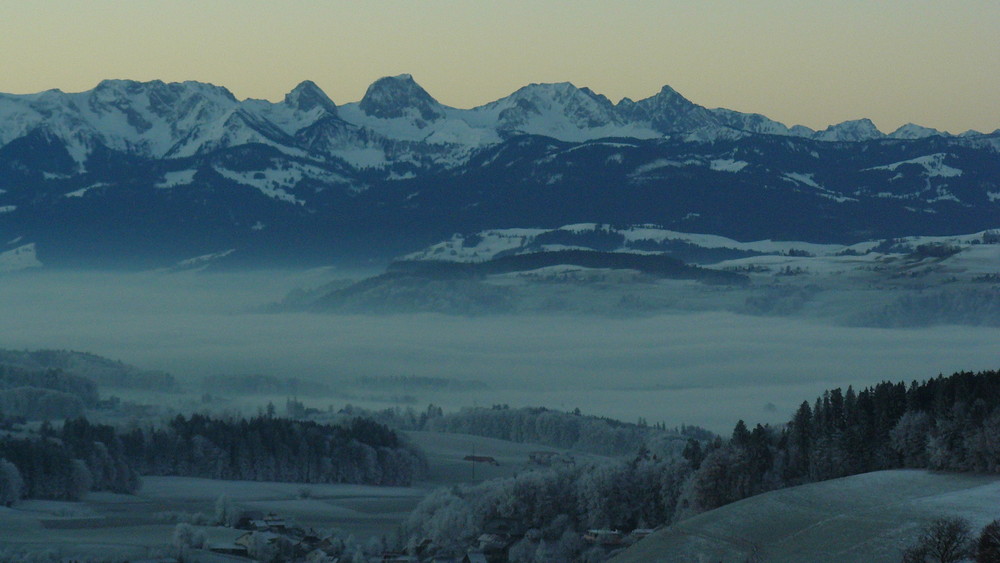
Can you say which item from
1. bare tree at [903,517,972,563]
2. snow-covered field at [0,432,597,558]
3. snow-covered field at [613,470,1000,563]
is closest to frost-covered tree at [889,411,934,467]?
snow-covered field at [613,470,1000,563]

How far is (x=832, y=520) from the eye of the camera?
92312 millimetres

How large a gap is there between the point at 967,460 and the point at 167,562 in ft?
149

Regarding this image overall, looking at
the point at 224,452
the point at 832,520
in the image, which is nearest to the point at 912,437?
the point at 832,520

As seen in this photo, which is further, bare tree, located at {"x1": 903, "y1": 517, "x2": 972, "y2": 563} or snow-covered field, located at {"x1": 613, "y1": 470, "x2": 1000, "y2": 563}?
snow-covered field, located at {"x1": 613, "y1": 470, "x2": 1000, "y2": 563}

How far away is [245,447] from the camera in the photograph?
158500 mm

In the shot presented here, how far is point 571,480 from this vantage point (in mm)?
120750

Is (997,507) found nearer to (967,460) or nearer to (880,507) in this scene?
(880,507)

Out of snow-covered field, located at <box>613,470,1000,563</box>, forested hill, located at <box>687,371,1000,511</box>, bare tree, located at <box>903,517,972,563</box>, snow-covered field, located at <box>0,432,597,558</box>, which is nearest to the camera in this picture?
Answer: bare tree, located at <box>903,517,972,563</box>

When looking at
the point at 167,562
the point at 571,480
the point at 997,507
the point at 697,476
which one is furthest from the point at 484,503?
the point at 997,507

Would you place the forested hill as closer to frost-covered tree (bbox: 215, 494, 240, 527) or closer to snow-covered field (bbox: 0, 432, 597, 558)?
snow-covered field (bbox: 0, 432, 597, 558)

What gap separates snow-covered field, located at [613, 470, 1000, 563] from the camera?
87062mm

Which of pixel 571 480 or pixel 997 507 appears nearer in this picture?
pixel 997 507

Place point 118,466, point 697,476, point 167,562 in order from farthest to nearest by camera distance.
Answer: point 118,466, point 697,476, point 167,562

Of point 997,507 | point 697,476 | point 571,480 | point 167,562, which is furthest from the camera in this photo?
point 571,480
